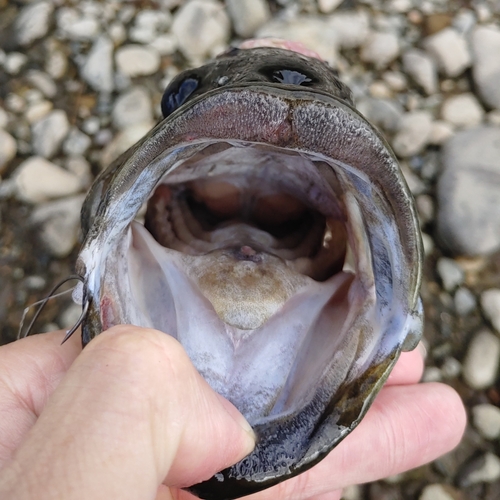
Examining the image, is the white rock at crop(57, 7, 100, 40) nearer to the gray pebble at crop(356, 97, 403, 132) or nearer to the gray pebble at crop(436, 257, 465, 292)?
the gray pebble at crop(356, 97, 403, 132)

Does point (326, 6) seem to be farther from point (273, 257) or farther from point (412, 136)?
point (273, 257)

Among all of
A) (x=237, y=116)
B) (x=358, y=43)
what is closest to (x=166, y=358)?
(x=237, y=116)

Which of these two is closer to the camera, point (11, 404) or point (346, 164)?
point (346, 164)

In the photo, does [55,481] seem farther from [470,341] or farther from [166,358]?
[470,341]

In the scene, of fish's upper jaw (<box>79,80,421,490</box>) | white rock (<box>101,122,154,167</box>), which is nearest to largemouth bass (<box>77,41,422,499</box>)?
fish's upper jaw (<box>79,80,421,490</box>)

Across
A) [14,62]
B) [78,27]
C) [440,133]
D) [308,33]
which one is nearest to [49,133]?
[14,62]

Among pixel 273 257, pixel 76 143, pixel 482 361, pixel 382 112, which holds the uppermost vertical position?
pixel 273 257
